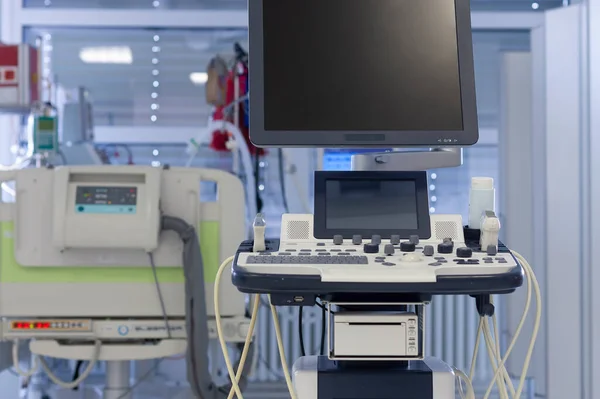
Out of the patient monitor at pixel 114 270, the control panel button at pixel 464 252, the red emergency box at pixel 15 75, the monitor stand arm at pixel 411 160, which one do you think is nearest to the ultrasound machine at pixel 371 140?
the control panel button at pixel 464 252

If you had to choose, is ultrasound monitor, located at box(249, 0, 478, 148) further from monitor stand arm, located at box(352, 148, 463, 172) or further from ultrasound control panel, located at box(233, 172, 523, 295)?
monitor stand arm, located at box(352, 148, 463, 172)

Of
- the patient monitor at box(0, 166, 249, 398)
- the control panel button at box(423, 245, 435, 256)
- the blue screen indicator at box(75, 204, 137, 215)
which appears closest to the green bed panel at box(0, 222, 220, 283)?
the patient monitor at box(0, 166, 249, 398)

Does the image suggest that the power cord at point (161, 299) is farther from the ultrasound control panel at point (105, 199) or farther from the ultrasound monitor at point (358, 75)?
the ultrasound monitor at point (358, 75)

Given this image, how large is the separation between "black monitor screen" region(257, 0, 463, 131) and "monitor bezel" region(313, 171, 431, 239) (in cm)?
13

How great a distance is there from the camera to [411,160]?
6.49 feet

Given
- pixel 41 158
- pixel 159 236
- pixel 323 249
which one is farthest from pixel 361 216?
pixel 41 158

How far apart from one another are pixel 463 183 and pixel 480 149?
23 cm

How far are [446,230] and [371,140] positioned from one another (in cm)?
29

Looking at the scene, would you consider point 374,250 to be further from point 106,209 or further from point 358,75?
point 106,209

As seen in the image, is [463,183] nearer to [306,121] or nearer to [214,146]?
[214,146]

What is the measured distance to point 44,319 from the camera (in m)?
2.57

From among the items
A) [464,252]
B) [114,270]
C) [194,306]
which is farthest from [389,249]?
[114,270]

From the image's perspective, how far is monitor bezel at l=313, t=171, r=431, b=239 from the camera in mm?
1717

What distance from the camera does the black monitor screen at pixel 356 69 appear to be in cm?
167
